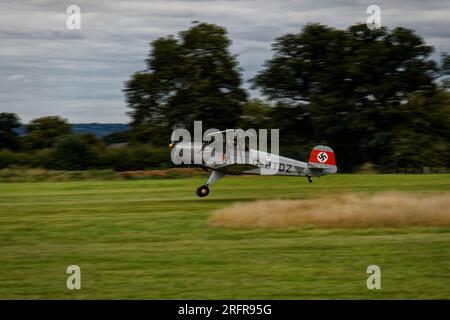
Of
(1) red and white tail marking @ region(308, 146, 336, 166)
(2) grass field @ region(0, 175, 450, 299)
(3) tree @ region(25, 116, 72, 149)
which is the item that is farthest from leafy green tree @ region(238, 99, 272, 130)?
(2) grass field @ region(0, 175, 450, 299)

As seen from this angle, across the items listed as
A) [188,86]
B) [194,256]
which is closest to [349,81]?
[188,86]

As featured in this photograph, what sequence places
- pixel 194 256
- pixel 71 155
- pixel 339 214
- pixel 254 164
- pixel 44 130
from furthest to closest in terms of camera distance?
pixel 44 130
pixel 71 155
pixel 254 164
pixel 339 214
pixel 194 256

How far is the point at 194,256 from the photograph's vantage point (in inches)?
573

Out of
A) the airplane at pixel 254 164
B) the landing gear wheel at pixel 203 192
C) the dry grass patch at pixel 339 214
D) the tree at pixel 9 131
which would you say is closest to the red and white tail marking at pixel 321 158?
the airplane at pixel 254 164

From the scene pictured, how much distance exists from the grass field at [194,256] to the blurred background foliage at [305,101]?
2871 centimetres

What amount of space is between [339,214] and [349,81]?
119 ft

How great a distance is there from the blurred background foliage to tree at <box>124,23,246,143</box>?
0.30 feet

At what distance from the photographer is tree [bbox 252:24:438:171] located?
5169cm

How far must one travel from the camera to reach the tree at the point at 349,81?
51688mm

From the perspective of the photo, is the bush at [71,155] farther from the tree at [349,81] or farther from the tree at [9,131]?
the tree at [9,131]

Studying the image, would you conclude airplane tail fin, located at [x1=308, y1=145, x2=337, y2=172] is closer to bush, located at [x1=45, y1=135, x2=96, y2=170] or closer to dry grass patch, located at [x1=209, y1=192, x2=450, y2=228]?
dry grass patch, located at [x1=209, y1=192, x2=450, y2=228]

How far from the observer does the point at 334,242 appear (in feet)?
52.7

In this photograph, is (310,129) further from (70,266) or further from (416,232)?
(70,266)

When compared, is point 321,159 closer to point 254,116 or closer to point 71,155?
point 71,155
